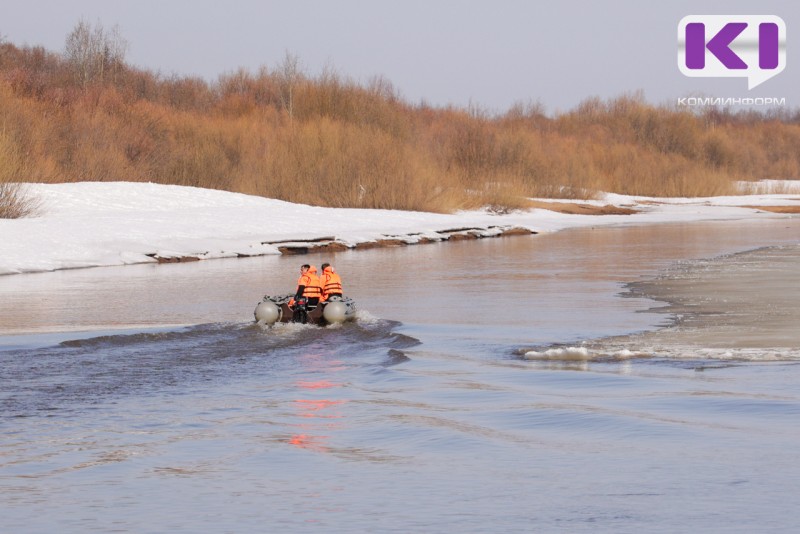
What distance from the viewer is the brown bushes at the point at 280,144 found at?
4500 centimetres

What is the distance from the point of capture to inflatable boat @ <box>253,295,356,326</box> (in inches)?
585

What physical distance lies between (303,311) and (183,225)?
62.5 feet

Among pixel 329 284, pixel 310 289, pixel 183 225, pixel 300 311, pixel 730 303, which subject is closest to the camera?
pixel 300 311

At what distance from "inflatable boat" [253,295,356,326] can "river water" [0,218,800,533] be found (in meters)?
0.19

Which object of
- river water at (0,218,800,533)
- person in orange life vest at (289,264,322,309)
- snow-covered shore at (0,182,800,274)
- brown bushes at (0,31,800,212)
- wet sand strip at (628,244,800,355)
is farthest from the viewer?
brown bushes at (0,31,800,212)

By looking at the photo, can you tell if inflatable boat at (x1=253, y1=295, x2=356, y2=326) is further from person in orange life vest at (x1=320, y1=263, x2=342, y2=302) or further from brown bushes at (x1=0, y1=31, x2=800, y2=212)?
brown bushes at (x1=0, y1=31, x2=800, y2=212)

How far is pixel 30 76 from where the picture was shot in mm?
50250

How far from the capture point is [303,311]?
49.8ft

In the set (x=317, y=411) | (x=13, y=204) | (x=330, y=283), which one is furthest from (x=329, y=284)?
(x=13, y=204)

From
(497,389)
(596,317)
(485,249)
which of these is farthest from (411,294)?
(485,249)

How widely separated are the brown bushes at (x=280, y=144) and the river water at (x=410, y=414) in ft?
71.5

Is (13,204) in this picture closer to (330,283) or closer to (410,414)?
(330,283)

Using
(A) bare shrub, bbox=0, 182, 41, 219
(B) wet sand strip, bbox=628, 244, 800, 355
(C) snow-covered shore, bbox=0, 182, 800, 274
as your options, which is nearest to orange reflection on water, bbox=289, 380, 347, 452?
(B) wet sand strip, bbox=628, 244, 800, 355

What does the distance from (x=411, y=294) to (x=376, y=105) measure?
3180 centimetres
